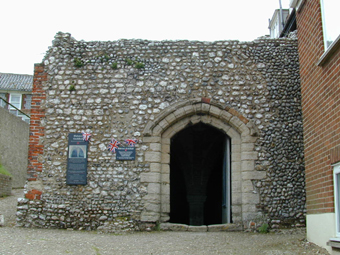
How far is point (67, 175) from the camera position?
9.20 m

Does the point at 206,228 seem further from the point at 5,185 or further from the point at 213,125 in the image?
the point at 5,185

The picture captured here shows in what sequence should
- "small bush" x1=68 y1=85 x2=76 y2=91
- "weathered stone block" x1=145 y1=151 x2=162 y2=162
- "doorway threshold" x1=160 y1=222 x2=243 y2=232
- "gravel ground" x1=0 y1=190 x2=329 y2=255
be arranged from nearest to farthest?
"gravel ground" x1=0 y1=190 x2=329 y2=255 < "doorway threshold" x1=160 y1=222 x2=243 y2=232 < "weathered stone block" x1=145 y1=151 x2=162 y2=162 < "small bush" x1=68 y1=85 x2=76 y2=91

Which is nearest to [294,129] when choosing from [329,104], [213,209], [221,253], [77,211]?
[329,104]

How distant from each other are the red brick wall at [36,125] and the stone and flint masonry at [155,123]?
2 cm

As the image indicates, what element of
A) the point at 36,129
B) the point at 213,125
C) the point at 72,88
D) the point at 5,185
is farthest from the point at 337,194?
the point at 5,185

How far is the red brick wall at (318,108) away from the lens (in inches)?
230

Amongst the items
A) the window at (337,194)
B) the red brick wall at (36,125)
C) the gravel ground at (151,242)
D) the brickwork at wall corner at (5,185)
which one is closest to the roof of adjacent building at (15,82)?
the brickwork at wall corner at (5,185)

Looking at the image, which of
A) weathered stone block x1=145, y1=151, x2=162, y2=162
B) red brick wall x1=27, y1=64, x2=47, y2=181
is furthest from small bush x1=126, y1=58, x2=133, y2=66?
weathered stone block x1=145, y1=151, x2=162, y2=162

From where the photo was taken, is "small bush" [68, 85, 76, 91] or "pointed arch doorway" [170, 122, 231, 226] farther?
"pointed arch doorway" [170, 122, 231, 226]

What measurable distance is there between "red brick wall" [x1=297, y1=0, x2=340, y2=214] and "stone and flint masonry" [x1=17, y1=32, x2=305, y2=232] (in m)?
1.90

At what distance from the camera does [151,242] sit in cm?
725

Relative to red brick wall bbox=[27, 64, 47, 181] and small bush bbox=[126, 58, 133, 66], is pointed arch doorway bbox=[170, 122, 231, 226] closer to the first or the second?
small bush bbox=[126, 58, 133, 66]

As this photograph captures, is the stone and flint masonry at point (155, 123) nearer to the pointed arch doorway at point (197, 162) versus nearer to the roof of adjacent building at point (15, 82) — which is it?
the pointed arch doorway at point (197, 162)

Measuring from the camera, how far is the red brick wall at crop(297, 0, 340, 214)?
19.2 ft
